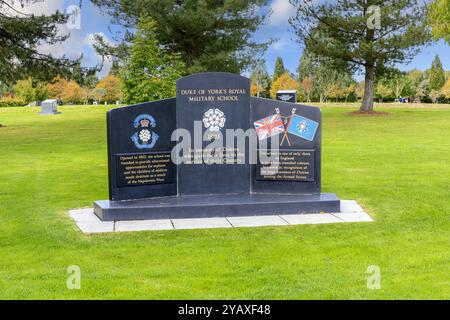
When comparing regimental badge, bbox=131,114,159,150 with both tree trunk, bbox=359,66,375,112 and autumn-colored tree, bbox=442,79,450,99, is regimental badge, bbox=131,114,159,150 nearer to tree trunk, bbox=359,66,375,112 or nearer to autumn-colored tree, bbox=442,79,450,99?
tree trunk, bbox=359,66,375,112

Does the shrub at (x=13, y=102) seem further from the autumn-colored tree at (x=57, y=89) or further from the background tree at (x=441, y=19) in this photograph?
the background tree at (x=441, y=19)

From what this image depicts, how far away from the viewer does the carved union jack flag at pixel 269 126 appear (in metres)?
9.79

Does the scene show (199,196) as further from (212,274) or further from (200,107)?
(212,274)

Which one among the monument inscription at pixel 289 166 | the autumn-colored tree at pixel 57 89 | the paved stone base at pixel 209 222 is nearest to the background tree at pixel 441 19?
the monument inscription at pixel 289 166

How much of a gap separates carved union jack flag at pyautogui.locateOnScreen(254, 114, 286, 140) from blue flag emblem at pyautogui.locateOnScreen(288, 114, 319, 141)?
0.20 meters

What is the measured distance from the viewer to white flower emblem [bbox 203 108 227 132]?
9625 millimetres

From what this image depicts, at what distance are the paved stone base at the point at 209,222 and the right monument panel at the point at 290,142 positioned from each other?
87 centimetres

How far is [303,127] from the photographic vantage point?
386 inches

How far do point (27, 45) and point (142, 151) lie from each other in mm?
25001

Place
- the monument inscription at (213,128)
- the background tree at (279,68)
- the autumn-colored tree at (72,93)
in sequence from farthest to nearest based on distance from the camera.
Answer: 1. the background tree at (279,68)
2. the autumn-colored tree at (72,93)
3. the monument inscription at (213,128)

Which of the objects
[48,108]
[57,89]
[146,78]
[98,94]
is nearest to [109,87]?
[98,94]

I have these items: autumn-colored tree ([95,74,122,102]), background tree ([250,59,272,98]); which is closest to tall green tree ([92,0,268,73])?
background tree ([250,59,272,98])

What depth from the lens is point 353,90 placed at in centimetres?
7900

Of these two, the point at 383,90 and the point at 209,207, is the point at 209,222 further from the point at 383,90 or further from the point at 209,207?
the point at 383,90
